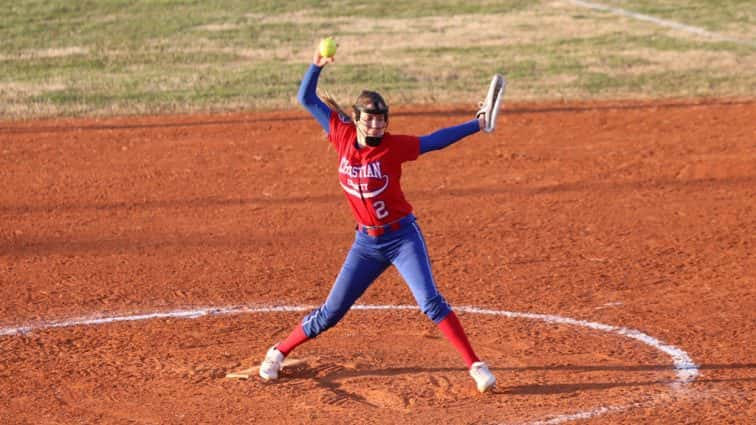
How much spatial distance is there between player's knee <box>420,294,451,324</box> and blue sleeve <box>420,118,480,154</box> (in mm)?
1013

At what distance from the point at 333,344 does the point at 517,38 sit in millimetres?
14767

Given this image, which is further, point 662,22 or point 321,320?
point 662,22

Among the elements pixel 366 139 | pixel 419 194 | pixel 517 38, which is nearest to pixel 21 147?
pixel 419 194

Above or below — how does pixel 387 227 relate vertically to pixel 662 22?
above

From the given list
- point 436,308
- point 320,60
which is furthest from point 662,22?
point 436,308

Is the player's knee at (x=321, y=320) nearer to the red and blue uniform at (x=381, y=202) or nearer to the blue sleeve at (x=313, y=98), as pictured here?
the red and blue uniform at (x=381, y=202)

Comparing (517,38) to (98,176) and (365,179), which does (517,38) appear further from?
(365,179)

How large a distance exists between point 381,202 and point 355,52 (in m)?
14.3

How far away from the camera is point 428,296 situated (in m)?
8.09

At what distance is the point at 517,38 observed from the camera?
75.8 ft

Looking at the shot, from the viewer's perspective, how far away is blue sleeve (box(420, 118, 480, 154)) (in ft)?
26.2

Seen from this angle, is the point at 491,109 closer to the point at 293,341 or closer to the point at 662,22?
the point at 293,341

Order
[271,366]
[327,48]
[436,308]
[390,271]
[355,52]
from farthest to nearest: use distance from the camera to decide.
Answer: [355,52] → [390,271] → [271,366] → [436,308] → [327,48]

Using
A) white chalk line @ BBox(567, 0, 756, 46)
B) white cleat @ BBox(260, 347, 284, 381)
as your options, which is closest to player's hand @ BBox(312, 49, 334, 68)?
white cleat @ BBox(260, 347, 284, 381)
